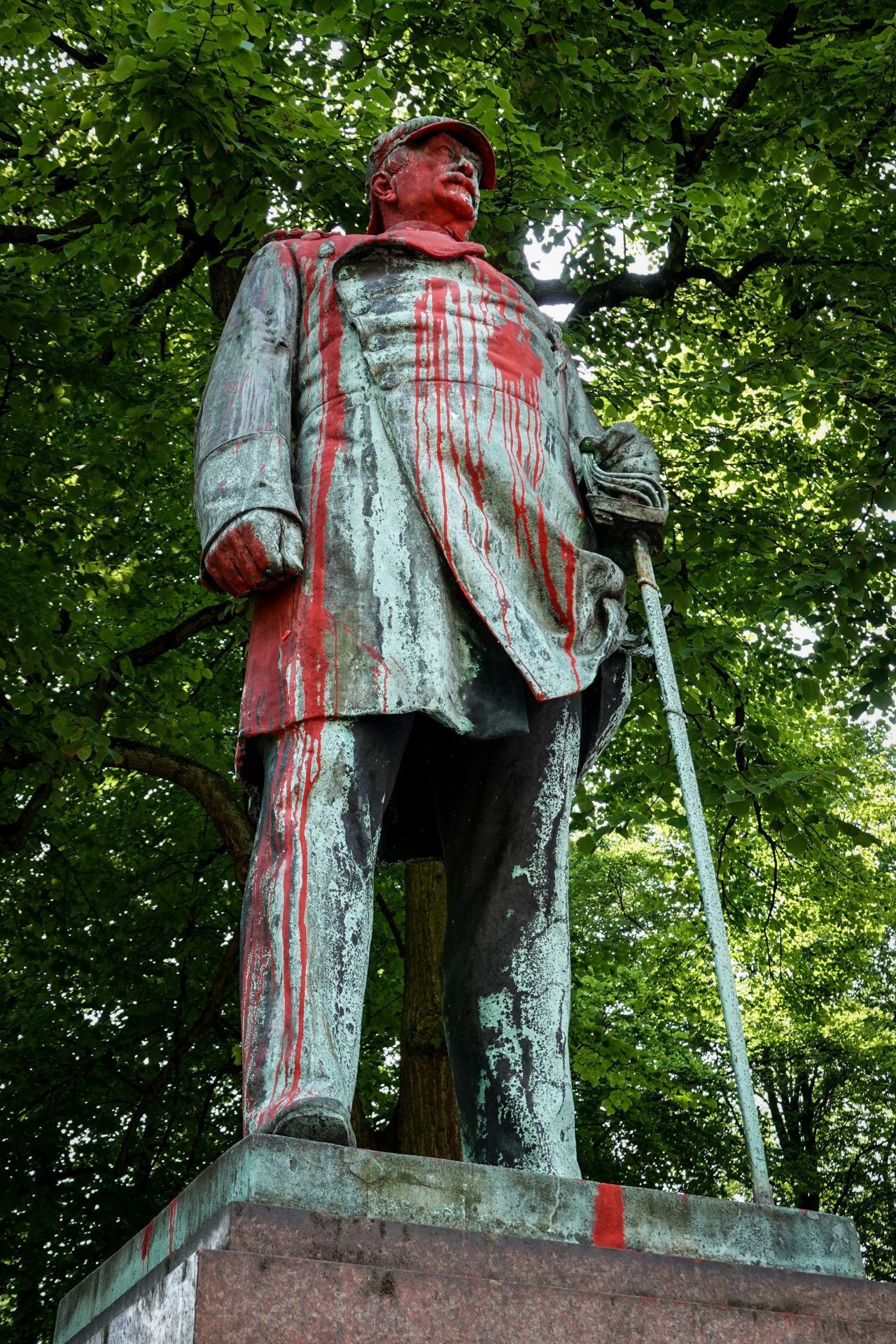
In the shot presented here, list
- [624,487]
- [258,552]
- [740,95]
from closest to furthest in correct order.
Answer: [258,552], [624,487], [740,95]

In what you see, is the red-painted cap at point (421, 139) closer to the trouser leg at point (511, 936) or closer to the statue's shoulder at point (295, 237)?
the statue's shoulder at point (295, 237)

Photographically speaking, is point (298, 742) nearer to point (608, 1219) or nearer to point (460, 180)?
point (608, 1219)

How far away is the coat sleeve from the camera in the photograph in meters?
3.40

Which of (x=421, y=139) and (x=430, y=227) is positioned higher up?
(x=421, y=139)

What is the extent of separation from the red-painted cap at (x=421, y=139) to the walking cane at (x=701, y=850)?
3.33 feet

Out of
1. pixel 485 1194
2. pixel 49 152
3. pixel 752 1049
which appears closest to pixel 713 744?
pixel 49 152

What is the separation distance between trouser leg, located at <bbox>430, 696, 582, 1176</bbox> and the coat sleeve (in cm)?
71

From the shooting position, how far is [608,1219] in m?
2.56

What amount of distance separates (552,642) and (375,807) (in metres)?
0.58

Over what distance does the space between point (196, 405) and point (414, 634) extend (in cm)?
622

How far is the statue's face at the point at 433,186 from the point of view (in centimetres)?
412

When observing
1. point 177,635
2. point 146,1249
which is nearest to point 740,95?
point 177,635

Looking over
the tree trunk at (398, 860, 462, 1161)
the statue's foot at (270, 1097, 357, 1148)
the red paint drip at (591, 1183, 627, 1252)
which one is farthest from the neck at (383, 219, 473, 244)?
the tree trunk at (398, 860, 462, 1161)

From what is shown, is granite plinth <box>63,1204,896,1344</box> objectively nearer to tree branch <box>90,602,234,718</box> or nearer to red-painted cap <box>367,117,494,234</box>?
red-painted cap <box>367,117,494,234</box>
